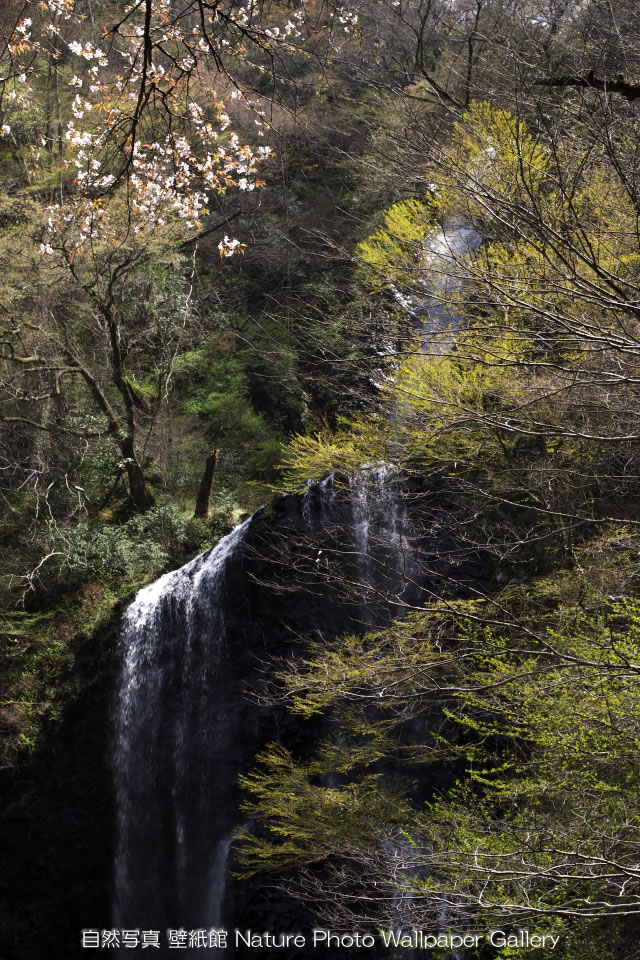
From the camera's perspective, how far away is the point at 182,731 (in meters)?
9.10

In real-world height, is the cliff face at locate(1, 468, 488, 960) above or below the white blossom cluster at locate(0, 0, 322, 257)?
below

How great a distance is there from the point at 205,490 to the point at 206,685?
3.55 metres

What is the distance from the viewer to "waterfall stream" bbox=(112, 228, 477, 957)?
870 cm

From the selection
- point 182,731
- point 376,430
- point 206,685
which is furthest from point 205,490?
point 376,430

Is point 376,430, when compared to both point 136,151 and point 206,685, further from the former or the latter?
point 136,151

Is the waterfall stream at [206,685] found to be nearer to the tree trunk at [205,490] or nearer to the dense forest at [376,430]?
the dense forest at [376,430]

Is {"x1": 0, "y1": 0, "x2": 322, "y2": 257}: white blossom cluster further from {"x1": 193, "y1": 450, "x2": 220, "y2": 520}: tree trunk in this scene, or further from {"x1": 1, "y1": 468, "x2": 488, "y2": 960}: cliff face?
{"x1": 1, "y1": 468, "x2": 488, "y2": 960}: cliff face

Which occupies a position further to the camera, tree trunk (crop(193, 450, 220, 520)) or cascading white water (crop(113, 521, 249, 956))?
tree trunk (crop(193, 450, 220, 520))

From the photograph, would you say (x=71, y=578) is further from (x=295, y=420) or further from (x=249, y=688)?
(x=295, y=420)

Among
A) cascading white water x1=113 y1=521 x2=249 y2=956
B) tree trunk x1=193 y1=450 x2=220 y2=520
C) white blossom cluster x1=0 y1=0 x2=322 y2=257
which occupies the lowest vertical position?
cascading white water x1=113 y1=521 x2=249 y2=956

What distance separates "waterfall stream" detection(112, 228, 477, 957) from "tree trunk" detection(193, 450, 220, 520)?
1.97 meters

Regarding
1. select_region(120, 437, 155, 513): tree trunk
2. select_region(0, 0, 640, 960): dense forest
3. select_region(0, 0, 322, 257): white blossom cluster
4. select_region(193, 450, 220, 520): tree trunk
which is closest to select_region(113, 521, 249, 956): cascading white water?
select_region(0, 0, 640, 960): dense forest

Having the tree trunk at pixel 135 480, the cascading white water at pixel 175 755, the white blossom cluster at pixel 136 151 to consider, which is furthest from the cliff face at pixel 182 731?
the white blossom cluster at pixel 136 151

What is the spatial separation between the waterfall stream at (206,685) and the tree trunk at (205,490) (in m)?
1.97
